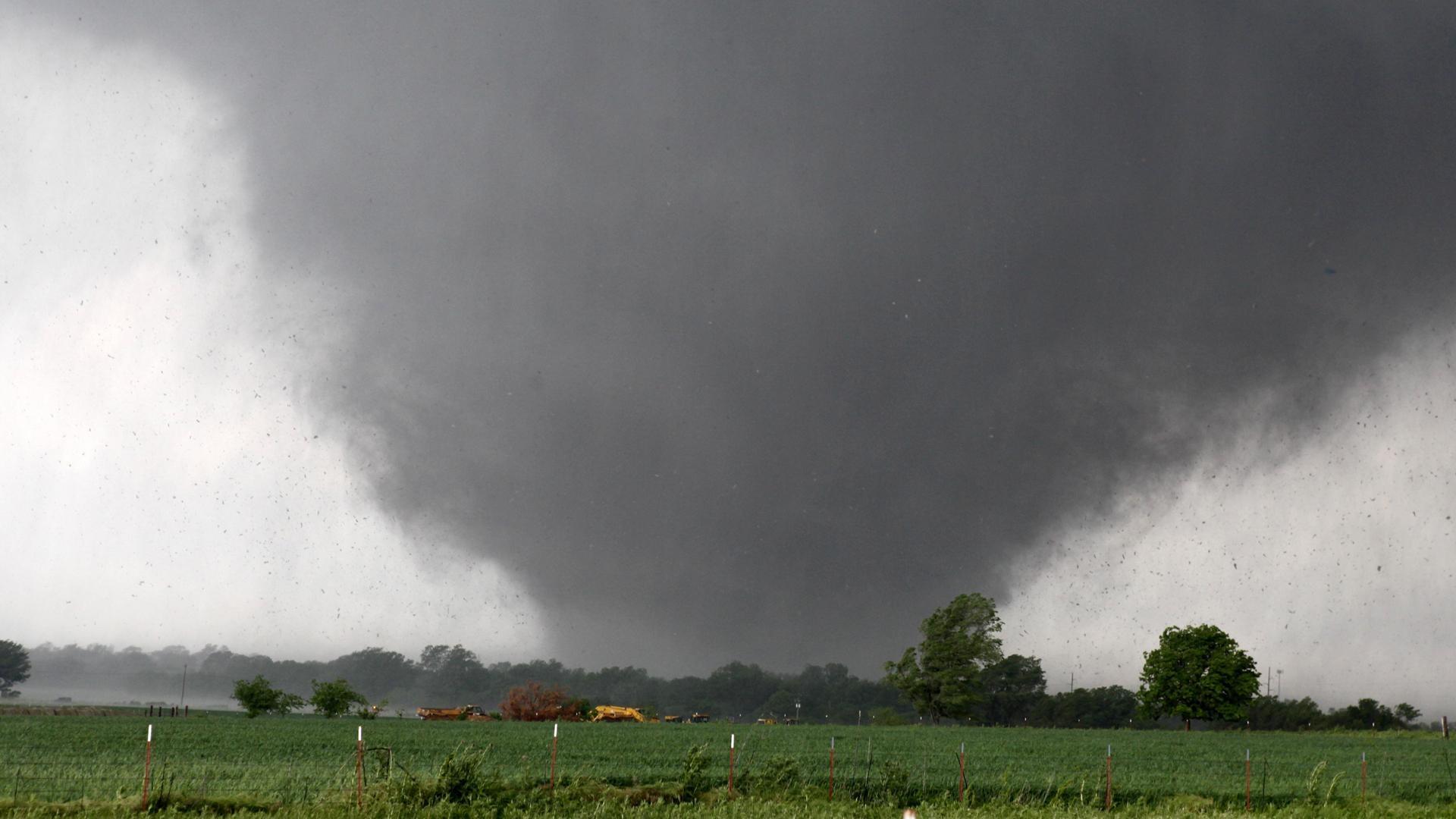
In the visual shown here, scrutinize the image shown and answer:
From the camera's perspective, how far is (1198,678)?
115 m

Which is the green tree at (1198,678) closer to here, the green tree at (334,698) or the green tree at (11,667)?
the green tree at (334,698)

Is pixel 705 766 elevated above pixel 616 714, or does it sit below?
above

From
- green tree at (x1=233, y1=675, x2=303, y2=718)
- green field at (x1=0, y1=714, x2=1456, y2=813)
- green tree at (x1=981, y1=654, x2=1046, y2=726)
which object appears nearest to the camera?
green field at (x1=0, y1=714, x2=1456, y2=813)

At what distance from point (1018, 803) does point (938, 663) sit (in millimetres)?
87253

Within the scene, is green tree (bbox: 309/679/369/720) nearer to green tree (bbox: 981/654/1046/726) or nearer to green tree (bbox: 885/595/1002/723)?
green tree (bbox: 885/595/1002/723)

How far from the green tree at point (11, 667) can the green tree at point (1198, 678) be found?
663ft

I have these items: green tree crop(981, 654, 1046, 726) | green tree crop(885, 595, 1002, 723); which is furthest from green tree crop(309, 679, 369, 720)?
green tree crop(981, 654, 1046, 726)

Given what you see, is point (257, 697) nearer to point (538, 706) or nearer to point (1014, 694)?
point (538, 706)

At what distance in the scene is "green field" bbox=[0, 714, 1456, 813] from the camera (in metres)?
28.0

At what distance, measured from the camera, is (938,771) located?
124 feet

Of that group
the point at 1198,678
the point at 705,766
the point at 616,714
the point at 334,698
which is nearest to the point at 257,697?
the point at 334,698

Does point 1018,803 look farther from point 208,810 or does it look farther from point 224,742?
point 224,742

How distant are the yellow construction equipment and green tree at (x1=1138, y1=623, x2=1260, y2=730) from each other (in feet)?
195

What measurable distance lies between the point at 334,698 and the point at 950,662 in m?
65.0
